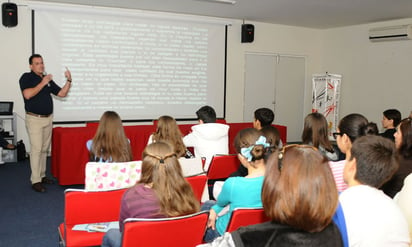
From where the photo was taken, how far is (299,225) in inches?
44.8

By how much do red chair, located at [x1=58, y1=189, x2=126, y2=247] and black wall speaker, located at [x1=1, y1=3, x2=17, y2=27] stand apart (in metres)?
4.72

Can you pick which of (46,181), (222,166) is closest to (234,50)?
(46,181)

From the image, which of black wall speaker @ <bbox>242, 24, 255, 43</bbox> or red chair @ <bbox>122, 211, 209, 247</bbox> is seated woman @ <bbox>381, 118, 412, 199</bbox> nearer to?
red chair @ <bbox>122, 211, 209, 247</bbox>

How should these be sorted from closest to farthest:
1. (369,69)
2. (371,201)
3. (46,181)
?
(371,201), (46,181), (369,69)

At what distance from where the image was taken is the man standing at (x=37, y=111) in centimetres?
455

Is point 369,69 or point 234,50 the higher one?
point 234,50

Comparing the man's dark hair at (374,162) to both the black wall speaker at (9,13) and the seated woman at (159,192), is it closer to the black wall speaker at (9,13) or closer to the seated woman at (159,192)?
the seated woman at (159,192)

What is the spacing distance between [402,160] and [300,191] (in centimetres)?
153

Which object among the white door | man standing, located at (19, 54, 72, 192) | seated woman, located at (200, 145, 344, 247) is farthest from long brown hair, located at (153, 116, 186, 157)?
the white door

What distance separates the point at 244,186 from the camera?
199 centimetres

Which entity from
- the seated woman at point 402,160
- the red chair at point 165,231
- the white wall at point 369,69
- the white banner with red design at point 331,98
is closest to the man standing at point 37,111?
the red chair at point 165,231

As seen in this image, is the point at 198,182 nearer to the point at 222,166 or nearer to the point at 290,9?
the point at 222,166

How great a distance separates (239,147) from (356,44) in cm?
692

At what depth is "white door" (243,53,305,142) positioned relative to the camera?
8.49 m
